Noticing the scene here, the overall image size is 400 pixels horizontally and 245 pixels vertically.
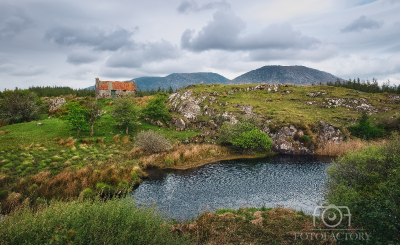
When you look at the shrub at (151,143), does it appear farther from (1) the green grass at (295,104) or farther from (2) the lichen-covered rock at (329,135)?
(2) the lichen-covered rock at (329,135)

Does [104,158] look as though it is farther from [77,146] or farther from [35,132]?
[35,132]

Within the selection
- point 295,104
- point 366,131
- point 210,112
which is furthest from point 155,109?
point 366,131

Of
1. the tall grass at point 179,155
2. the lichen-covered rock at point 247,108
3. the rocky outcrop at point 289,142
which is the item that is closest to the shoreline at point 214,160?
the tall grass at point 179,155

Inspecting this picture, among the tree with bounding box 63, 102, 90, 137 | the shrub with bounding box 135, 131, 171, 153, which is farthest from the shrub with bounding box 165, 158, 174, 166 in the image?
the tree with bounding box 63, 102, 90, 137

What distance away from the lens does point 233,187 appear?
29.4 metres

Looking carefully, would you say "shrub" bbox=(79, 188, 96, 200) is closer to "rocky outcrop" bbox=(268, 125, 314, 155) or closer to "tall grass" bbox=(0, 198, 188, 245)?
"tall grass" bbox=(0, 198, 188, 245)

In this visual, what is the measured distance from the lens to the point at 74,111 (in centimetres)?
4609

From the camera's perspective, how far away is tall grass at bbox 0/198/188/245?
8.55 m

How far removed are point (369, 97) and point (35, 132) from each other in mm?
104757

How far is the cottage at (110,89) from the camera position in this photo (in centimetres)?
8681

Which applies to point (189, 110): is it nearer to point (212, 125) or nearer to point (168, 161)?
point (212, 125)

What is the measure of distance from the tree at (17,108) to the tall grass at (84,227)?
59.6 metres

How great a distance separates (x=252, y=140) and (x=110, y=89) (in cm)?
6827

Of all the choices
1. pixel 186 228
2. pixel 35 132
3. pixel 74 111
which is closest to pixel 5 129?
pixel 35 132
